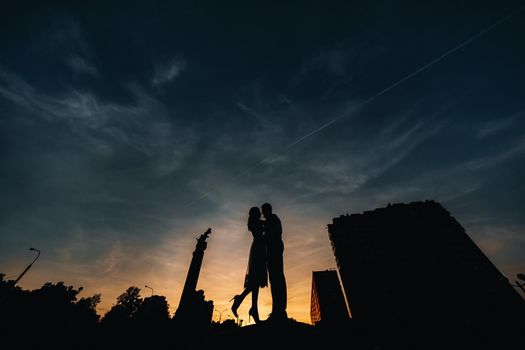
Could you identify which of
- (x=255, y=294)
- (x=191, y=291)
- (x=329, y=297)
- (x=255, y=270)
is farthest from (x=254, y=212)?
(x=329, y=297)

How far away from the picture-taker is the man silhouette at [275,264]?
3.82 meters

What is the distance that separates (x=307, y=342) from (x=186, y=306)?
18285 millimetres

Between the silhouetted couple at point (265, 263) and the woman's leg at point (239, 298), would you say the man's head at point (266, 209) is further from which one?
the woman's leg at point (239, 298)

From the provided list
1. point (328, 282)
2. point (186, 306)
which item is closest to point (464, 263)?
point (328, 282)

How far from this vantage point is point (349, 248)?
3178cm

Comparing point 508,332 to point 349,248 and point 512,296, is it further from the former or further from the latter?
point 349,248

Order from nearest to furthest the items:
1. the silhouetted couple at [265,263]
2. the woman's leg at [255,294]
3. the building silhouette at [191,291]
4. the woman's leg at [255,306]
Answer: the silhouetted couple at [265,263]
the woman's leg at [255,306]
the woman's leg at [255,294]
the building silhouette at [191,291]

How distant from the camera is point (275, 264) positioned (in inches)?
160

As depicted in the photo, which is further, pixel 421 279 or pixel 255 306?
pixel 421 279

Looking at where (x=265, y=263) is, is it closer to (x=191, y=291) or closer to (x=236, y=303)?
(x=236, y=303)

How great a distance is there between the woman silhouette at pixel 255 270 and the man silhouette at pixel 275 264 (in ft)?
0.93

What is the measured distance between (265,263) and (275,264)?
489 millimetres

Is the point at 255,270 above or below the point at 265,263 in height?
below

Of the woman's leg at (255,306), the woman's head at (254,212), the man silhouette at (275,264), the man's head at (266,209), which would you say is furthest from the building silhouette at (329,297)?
the man's head at (266,209)
